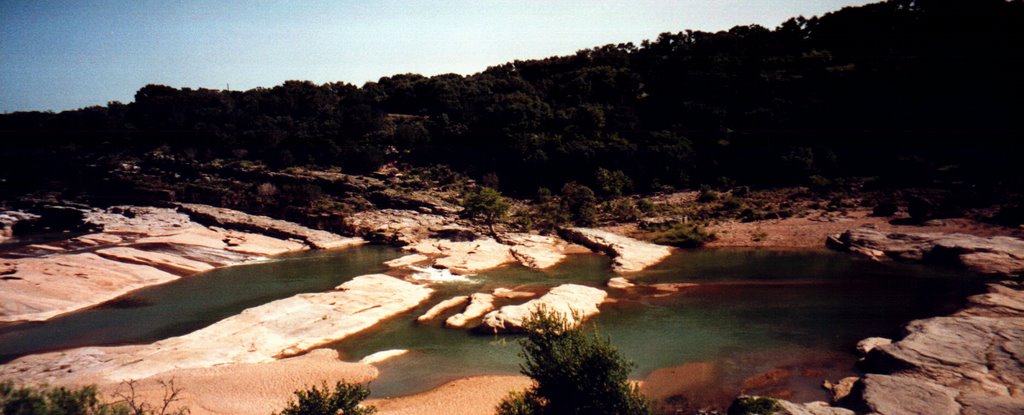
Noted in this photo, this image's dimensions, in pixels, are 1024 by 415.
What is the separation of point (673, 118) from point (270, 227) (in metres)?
59.4

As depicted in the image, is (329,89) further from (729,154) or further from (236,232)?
Answer: (729,154)

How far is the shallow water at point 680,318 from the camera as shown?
23359 millimetres

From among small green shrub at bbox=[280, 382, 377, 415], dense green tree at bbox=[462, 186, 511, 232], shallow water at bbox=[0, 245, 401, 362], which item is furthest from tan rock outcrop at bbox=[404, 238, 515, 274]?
small green shrub at bbox=[280, 382, 377, 415]

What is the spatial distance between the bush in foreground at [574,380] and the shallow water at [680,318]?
5735 millimetres

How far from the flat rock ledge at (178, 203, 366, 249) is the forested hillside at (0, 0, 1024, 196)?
16188mm

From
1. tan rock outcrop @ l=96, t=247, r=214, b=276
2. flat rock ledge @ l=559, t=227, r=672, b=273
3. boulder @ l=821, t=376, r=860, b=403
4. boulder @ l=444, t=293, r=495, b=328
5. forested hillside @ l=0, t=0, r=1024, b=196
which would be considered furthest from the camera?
forested hillside @ l=0, t=0, r=1024, b=196

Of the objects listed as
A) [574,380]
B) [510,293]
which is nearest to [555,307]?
[510,293]

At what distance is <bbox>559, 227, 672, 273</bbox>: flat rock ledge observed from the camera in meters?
42.8

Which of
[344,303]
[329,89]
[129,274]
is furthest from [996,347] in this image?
[329,89]

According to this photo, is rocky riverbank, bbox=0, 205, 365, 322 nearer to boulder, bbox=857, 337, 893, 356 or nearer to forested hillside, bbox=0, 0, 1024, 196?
forested hillside, bbox=0, 0, 1024, 196

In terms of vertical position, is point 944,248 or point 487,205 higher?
point 487,205

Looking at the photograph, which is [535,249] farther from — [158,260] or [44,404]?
[44,404]

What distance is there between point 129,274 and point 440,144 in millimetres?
45710

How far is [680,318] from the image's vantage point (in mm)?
30234
